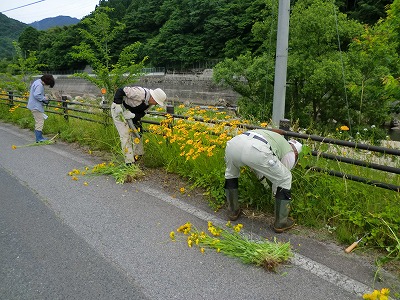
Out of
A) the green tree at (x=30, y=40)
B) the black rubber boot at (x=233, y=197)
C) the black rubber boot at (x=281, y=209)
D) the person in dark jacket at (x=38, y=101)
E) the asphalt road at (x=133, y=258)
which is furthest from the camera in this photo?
the green tree at (x=30, y=40)

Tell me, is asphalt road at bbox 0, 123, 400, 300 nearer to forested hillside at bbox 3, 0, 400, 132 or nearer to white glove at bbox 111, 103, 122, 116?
white glove at bbox 111, 103, 122, 116

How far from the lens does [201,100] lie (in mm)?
40062

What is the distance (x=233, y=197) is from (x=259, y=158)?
2.54 ft

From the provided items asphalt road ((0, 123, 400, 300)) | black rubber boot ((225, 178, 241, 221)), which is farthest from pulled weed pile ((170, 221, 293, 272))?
black rubber boot ((225, 178, 241, 221))

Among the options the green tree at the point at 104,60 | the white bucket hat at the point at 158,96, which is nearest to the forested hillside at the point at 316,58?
the green tree at the point at 104,60

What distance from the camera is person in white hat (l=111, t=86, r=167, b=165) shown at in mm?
5398

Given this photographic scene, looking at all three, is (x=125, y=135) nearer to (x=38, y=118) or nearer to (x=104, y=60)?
(x=38, y=118)

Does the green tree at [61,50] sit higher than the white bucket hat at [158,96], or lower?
higher

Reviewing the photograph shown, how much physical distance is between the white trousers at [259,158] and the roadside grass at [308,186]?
51 cm

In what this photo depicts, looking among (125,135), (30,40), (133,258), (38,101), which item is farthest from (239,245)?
(30,40)

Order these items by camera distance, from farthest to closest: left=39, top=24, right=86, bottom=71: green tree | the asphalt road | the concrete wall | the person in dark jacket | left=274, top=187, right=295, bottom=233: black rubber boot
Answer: left=39, top=24, right=86, bottom=71: green tree → the concrete wall → the person in dark jacket → left=274, top=187, right=295, bottom=233: black rubber boot → the asphalt road

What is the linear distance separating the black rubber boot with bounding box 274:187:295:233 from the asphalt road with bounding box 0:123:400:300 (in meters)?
0.11

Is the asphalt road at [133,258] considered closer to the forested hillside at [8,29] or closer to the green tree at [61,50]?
the green tree at [61,50]

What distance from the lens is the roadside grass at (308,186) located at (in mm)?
3266
